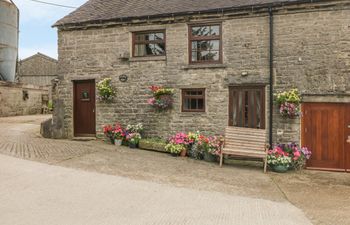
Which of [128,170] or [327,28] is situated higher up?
[327,28]

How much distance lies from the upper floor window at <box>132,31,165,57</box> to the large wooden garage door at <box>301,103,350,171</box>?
19.7 feet

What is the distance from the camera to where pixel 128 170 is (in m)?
8.18

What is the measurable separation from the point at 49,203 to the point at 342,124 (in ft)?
31.5

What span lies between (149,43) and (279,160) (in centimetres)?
680

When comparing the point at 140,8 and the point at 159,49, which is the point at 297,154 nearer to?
the point at 159,49

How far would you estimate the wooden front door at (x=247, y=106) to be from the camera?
11.2 m

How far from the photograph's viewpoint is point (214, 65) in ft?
38.1

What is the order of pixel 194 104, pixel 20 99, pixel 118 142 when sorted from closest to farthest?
pixel 194 104 → pixel 118 142 → pixel 20 99

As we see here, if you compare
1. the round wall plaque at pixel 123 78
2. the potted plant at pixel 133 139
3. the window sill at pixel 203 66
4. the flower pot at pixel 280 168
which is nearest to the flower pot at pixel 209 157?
the flower pot at pixel 280 168

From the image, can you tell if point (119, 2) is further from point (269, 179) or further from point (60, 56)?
point (269, 179)

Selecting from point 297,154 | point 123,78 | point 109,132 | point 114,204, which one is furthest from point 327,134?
point 114,204

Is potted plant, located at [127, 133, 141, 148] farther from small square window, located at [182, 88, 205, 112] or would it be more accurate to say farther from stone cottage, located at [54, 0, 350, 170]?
small square window, located at [182, 88, 205, 112]

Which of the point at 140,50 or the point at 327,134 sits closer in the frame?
the point at 327,134

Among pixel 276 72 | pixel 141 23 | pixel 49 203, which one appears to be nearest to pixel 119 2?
pixel 141 23
